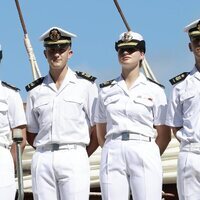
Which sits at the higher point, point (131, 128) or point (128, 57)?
point (128, 57)

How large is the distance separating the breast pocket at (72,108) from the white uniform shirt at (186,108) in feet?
3.07

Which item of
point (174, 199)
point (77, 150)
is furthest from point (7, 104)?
point (174, 199)

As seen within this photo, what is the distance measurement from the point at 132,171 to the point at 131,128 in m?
0.44

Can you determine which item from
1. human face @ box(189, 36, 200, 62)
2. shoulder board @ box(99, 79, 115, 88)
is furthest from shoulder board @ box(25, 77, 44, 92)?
human face @ box(189, 36, 200, 62)

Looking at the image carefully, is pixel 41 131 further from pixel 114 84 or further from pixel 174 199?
pixel 174 199

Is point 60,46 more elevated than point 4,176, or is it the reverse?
point 60,46

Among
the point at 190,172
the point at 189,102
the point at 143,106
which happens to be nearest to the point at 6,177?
the point at 143,106

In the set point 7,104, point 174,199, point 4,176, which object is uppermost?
point 7,104

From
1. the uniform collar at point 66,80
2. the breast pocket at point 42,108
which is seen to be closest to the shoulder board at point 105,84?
the uniform collar at point 66,80

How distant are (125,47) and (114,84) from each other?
1.48 ft

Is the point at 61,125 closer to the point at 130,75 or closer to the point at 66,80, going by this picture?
the point at 66,80

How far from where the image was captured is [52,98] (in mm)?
10977

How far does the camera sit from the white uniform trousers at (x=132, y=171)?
10.6 m

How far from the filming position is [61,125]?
35.6ft
